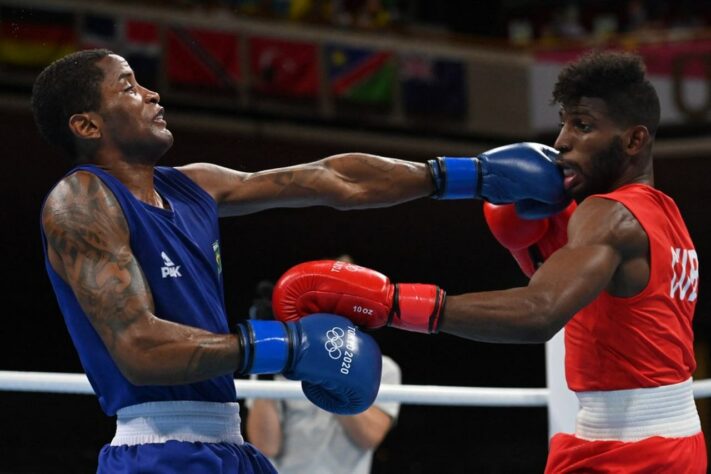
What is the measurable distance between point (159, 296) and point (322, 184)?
652mm

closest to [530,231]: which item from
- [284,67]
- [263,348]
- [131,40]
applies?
[263,348]

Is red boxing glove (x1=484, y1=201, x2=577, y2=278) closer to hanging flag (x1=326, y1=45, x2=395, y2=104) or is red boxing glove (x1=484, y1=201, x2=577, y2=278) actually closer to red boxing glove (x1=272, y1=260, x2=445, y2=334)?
red boxing glove (x1=272, y1=260, x2=445, y2=334)

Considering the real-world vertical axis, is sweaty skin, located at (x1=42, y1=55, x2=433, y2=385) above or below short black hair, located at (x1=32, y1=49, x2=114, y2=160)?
Answer: below

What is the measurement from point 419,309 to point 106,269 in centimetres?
60

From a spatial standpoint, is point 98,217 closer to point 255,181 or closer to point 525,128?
point 255,181

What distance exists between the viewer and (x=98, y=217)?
1896 millimetres

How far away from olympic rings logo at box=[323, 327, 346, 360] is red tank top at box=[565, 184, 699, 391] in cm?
59

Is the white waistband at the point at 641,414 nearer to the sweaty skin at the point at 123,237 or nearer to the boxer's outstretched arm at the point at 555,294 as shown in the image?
the boxer's outstretched arm at the point at 555,294

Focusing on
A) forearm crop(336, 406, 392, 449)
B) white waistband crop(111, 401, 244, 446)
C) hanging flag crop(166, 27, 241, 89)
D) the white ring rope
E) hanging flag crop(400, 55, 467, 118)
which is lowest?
hanging flag crop(400, 55, 467, 118)

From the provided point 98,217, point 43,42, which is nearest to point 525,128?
point 43,42

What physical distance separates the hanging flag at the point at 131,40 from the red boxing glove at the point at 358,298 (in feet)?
19.3

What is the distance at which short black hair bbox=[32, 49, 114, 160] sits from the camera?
2078mm

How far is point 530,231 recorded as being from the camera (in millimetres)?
2490

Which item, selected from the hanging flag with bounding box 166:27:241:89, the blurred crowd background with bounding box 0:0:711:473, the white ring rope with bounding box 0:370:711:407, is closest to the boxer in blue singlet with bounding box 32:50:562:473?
the white ring rope with bounding box 0:370:711:407
